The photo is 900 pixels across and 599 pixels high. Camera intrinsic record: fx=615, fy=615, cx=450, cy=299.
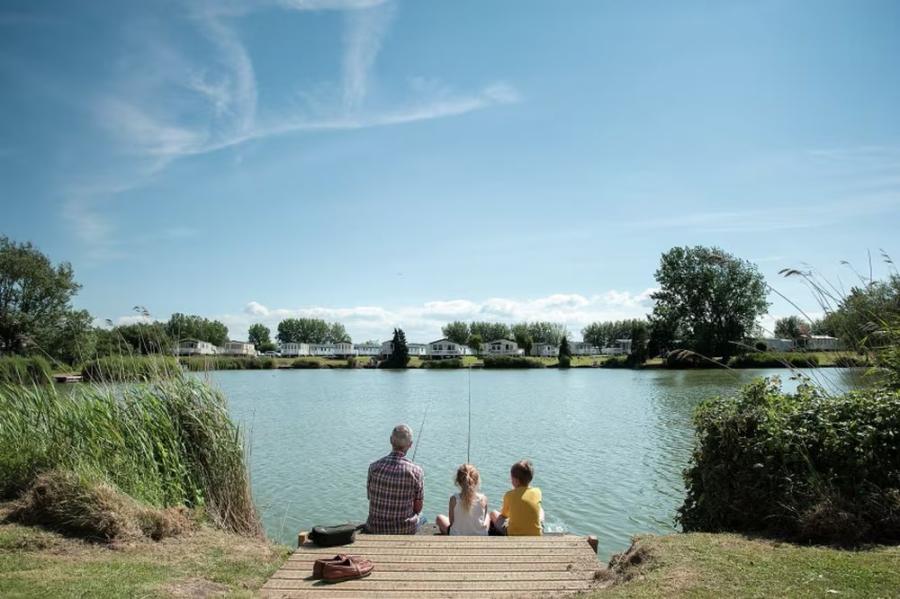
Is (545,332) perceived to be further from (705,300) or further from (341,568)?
(341,568)

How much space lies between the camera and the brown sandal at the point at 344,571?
449 cm

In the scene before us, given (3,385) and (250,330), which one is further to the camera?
(250,330)

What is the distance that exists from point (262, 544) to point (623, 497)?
7.87 m

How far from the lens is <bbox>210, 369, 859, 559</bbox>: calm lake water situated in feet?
35.9

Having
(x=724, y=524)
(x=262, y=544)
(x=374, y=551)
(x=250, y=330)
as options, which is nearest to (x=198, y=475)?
(x=262, y=544)

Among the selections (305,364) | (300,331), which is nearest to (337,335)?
(300,331)

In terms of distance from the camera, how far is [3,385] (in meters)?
8.81

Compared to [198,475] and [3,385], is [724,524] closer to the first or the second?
[198,475]

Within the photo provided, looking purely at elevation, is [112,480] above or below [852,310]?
below

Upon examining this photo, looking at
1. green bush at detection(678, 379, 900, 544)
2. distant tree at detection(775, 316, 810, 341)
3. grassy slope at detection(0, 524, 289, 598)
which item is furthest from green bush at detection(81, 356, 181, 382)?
distant tree at detection(775, 316, 810, 341)

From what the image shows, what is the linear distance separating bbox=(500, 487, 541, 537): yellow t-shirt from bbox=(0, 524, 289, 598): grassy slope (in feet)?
7.55

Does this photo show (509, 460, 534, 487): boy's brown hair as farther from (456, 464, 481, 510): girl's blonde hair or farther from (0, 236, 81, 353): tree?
(0, 236, 81, 353): tree

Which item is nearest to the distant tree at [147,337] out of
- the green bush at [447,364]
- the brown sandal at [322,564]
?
the brown sandal at [322,564]

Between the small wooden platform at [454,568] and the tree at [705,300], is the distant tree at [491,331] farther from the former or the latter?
the small wooden platform at [454,568]
